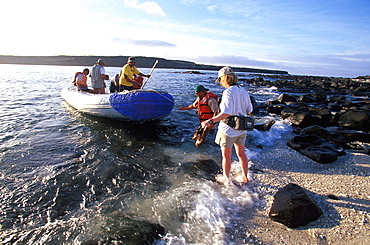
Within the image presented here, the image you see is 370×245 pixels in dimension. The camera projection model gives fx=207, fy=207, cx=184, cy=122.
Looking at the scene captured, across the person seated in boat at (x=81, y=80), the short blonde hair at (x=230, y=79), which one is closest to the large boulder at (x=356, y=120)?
the short blonde hair at (x=230, y=79)

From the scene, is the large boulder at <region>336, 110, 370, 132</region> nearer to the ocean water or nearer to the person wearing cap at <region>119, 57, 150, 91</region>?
the ocean water

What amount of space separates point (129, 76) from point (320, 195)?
754cm

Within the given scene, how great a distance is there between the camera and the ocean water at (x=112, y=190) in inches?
124

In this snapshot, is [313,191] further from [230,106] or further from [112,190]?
[112,190]

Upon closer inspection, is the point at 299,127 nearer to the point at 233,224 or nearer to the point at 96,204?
the point at 233,224

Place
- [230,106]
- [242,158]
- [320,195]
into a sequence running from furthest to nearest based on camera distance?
[242,158] → [320,195] → [230,106]

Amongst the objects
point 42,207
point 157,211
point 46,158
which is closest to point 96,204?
point 42,207

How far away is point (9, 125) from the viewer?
27.3 feet

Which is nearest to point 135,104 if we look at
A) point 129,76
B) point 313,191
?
point 129,76

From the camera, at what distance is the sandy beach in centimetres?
291

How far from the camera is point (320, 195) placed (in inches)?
153

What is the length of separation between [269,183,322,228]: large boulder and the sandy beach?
0.08m

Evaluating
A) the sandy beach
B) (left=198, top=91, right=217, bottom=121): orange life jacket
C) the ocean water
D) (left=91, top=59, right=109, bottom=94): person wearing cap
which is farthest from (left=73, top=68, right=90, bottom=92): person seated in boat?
the sandy beach

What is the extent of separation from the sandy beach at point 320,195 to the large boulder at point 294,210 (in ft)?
0.28
